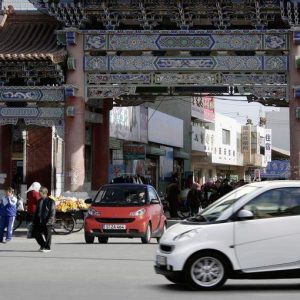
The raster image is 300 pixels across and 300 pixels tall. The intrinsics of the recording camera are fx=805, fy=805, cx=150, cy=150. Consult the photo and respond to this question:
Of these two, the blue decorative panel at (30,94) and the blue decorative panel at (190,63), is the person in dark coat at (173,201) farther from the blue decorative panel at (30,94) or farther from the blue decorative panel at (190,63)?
the blue decorative panel at (30,94)

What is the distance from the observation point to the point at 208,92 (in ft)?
101

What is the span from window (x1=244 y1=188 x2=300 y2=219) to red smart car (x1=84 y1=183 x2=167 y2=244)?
947 cm

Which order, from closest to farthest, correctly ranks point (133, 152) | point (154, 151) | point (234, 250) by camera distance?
point (234, 250) < point (133, 152) < point (154, 151)

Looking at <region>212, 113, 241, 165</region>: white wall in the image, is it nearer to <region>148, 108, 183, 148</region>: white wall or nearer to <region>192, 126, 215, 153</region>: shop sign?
<region>192, 126, 215, 153</region>: shop sign

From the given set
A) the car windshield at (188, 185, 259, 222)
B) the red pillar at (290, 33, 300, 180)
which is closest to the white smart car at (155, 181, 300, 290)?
the car windshield at (188, 185, 259, 222)

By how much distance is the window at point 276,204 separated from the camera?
12.1 metres

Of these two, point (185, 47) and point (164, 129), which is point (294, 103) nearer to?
point (185, 47)

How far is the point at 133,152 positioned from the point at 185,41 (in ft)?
57.2

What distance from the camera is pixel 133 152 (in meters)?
44.6

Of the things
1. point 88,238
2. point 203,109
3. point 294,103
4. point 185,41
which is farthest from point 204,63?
point 203,109

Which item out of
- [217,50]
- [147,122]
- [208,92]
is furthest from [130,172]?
[217,50]

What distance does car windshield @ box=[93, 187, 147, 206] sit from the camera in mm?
21984

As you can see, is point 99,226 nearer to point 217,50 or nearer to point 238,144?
point 217,50

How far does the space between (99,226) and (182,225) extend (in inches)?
367
